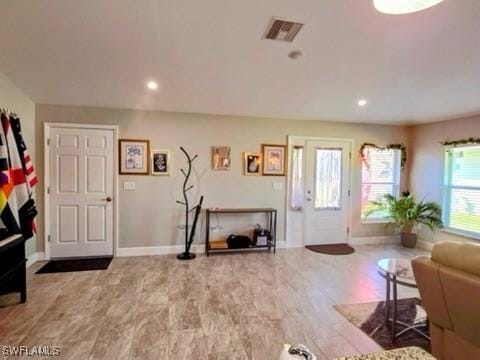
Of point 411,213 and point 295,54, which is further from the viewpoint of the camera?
point 411,213

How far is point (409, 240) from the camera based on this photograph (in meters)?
5.49

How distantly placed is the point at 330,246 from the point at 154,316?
3.65m

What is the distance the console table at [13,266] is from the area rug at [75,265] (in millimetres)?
904

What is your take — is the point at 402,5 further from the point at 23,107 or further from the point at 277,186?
the point at 23,107

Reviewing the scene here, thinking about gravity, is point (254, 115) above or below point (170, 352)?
above

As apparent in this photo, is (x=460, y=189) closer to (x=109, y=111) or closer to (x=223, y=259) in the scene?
(x=223, y=259)

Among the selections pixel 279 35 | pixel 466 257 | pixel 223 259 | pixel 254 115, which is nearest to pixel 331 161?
pixel 254 115

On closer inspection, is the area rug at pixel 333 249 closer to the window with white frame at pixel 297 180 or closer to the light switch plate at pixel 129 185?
the window with white frame at pixel 297 180

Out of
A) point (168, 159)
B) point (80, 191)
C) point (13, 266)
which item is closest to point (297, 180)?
point (168, 159)

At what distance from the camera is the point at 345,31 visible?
291cm

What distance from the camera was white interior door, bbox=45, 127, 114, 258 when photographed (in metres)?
4.39

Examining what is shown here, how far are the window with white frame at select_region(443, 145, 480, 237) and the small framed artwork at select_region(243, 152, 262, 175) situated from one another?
3335mm

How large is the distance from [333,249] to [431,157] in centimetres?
253

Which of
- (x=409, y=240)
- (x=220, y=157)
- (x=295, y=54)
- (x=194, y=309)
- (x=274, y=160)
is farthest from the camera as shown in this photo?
(x=409, y=240)
